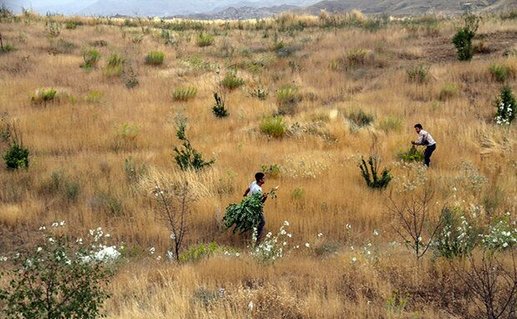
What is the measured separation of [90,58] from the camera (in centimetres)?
1967

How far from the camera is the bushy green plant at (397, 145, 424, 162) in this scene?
32.9ft

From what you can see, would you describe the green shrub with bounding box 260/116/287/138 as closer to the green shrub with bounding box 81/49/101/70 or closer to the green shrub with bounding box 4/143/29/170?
the green shrub with bounding box 4/143/29/170

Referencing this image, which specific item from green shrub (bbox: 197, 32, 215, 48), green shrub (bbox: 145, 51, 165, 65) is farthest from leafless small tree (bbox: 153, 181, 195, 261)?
green shrub (bbox: 197, 32, 215, 48)

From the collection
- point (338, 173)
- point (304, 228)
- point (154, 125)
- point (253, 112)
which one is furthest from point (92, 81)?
point (304, 228)

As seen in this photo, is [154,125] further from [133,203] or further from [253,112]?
[133,203]

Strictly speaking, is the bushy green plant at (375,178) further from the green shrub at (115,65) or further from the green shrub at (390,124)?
the green shrub at (115,65)

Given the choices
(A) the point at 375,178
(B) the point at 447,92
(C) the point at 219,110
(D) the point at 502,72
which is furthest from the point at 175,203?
(D) the point at 502,72

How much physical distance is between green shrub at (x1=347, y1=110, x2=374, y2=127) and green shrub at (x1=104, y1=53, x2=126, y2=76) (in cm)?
963

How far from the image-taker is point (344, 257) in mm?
5992

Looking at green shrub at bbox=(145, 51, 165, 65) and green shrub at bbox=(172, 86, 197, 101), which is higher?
green shrub at bbox=(145, 51, 165, 65)

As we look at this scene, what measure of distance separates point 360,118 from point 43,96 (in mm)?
9848

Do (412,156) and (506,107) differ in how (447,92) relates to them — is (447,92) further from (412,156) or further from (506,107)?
(412,156)

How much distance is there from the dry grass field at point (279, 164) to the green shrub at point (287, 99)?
66 mm

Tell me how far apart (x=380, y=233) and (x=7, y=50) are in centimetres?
1892
